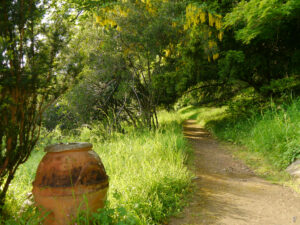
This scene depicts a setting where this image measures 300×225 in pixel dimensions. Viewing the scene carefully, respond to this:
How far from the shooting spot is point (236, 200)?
3734 mm

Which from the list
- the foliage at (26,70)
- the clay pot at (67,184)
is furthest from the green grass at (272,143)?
the foliage at (26,70)

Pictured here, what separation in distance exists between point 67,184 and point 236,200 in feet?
8.08

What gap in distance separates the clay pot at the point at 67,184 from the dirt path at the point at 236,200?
44.7 inches

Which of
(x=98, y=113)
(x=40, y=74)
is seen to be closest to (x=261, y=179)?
(x=40, y=74)

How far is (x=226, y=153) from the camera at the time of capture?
657cm

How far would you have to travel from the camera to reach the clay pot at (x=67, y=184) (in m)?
2.62

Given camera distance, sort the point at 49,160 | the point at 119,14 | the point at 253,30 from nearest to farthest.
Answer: the point at 49,160 < the point at 253,30 < the point at 119,14

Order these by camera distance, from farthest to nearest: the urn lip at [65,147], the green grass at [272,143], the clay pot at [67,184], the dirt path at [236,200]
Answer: the green grass at [272,143]
the dirt path at [236,200]
the urn lip at [65,147]
the clay pot at [67,184]

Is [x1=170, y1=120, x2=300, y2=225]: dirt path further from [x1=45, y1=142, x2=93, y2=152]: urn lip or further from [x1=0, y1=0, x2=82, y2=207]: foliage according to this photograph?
[x1=0, y1=0, x2=82, y2=207]: foliage

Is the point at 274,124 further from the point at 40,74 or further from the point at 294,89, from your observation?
the point at 40,74

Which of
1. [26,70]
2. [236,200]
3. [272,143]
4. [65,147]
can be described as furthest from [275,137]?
[26,70]

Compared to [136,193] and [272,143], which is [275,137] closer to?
[272,143]

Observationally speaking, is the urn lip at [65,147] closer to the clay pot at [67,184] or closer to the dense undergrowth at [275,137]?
the clay pot at [67,184]

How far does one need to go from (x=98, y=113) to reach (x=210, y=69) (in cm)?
414
